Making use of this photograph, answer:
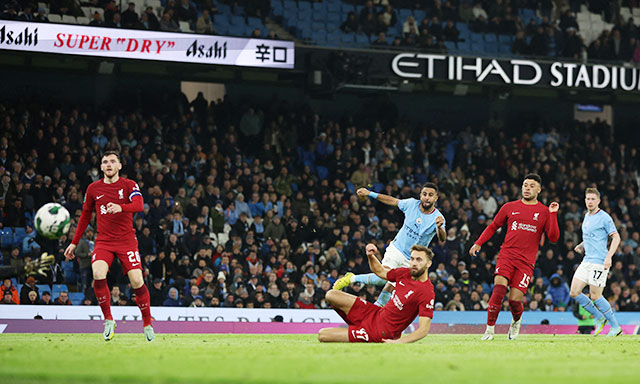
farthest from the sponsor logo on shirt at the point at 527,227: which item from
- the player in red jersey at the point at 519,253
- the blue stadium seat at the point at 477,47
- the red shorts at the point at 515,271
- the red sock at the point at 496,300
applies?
the blue stadium seat at the point at 477,47

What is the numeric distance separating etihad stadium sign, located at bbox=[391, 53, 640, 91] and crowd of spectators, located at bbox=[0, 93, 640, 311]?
314 cm

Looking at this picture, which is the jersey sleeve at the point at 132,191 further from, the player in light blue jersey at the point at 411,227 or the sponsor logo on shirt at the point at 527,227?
the sponsor logo on shirt at the point at 527,227

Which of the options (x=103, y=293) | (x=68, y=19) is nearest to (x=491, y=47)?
(x=68, y=19)

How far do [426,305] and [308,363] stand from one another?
2846mm

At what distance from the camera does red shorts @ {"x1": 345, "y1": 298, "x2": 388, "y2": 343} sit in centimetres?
1181

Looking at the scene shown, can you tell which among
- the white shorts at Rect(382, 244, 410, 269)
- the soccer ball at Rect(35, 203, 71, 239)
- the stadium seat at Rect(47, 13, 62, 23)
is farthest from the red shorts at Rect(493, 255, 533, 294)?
the stadium seat at Rect(47, 13, 62, 23)

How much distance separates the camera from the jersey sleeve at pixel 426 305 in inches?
442

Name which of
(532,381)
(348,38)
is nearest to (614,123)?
(348,38)

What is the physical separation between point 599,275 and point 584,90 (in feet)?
40.6

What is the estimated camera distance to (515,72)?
26625 mm

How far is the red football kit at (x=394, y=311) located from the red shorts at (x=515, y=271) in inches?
119

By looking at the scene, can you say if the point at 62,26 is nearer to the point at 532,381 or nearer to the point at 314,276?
the point at 314,276

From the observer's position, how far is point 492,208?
27297 mm

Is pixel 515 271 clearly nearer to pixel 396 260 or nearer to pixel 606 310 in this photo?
pixel 396 260
